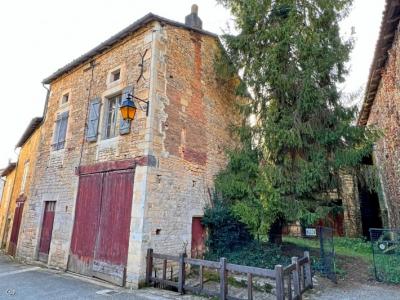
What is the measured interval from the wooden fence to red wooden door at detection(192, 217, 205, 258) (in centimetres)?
112

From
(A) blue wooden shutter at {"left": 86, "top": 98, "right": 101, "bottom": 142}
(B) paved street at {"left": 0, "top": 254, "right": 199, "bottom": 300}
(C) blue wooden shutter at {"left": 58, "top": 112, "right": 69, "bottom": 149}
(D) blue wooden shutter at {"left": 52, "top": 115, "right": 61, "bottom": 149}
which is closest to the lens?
(B) paved street at {"left": 0, "top": 254, "right": 199, "bottom": 300}

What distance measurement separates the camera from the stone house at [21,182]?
11.7m

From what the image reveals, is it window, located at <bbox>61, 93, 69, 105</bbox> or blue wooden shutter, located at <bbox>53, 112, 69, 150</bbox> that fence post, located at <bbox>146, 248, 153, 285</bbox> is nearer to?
blue wooden shutter, located at <bbox>53, 112, 69, 150</bbox>

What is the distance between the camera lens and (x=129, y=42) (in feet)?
28.6

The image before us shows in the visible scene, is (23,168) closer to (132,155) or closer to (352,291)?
(132,155)

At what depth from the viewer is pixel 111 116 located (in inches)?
343

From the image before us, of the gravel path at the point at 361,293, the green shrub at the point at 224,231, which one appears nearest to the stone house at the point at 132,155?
the green shrub at the point at 224,231

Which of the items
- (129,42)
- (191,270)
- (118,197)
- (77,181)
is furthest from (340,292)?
(129,42)

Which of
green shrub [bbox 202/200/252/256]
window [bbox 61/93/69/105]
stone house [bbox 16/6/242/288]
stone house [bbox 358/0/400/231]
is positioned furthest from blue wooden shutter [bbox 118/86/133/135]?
stone house [bbox 358/0/400/231]

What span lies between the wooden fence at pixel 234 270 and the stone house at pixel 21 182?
281 inches

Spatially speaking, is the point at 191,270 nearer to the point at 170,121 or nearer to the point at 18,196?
the point at 170,121

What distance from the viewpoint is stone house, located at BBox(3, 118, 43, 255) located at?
38.3 ft

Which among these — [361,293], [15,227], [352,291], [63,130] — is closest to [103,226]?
[63,130]

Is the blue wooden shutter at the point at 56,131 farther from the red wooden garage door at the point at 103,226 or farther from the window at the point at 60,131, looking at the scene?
the red wooden garage door at the point at 103,226
